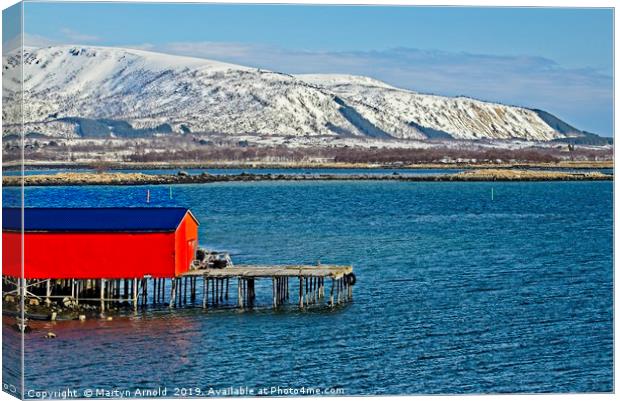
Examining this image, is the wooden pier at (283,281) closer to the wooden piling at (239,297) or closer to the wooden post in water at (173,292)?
the wooden piling at (239,297)

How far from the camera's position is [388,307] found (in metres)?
40.7

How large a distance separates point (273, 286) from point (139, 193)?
583 cm

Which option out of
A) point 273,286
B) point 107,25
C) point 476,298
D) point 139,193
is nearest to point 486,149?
point 476,298

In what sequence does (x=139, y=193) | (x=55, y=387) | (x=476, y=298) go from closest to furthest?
(x=55, y=387) < (x=139, y=193) < (x=476, y=298)

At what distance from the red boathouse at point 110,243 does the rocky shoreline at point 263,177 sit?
925 millimetres

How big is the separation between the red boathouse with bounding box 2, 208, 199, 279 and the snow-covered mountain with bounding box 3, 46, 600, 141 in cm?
239

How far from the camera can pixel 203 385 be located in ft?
109

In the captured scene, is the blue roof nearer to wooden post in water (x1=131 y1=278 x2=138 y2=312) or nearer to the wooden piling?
wooden post in water (x1=131 y1=278 x2=138 y2=312)

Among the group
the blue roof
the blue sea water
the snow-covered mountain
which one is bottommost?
the blue sea water

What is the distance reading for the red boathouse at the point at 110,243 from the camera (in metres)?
37.8

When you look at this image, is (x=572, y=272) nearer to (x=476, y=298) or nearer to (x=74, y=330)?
(x=476, y=298)

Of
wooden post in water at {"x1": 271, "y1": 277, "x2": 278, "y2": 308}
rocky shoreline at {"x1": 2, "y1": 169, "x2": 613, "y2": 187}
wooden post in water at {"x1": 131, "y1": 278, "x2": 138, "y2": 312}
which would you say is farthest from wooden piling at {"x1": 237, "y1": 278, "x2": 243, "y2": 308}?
rocky shoreline at {"x1": 2, "y1": 169, "x2": 613, "y2": 187}

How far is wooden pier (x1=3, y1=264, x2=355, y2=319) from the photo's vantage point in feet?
134

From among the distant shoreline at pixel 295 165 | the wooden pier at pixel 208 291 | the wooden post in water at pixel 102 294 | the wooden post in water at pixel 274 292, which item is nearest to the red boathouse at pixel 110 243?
the wooden post in water at pixel 102 294
